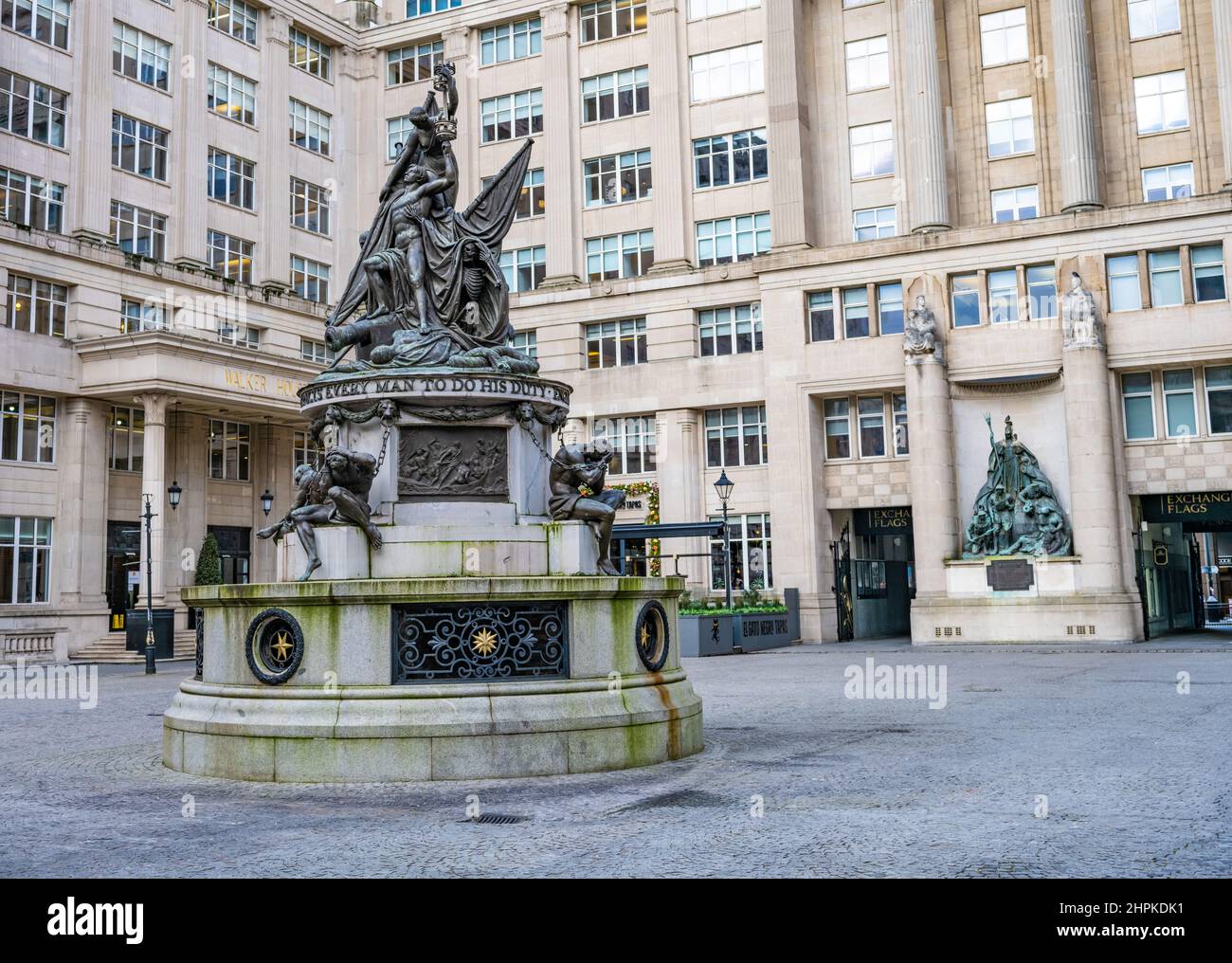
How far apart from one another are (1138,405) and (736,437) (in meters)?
14.7

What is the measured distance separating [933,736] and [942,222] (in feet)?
106

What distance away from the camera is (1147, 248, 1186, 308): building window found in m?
39.3

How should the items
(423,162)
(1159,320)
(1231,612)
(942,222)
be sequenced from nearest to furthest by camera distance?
(423,162)
(1159,320)
(942,222)
(1231,612)

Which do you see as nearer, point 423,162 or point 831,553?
point 423,162

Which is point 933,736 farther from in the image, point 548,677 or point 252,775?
point 252,775

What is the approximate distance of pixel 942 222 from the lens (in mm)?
42844

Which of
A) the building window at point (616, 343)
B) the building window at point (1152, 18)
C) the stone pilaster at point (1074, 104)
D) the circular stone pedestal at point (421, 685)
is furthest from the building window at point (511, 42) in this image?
the circular stone pedestal at point (421, 685)

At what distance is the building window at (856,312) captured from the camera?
43844mm

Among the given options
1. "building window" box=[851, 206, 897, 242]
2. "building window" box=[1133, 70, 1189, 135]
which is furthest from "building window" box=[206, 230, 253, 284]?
"building window" box=[1133, 70, 1189, 135]

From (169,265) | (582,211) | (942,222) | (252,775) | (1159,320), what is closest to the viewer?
(252,775)

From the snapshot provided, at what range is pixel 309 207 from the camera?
181ft

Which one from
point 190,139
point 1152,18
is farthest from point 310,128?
point 1152,18

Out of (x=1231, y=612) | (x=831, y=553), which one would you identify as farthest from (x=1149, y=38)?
(x=1231, y=612)

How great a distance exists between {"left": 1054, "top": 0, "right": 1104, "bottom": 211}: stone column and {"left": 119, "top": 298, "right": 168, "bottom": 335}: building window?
1305 inches
